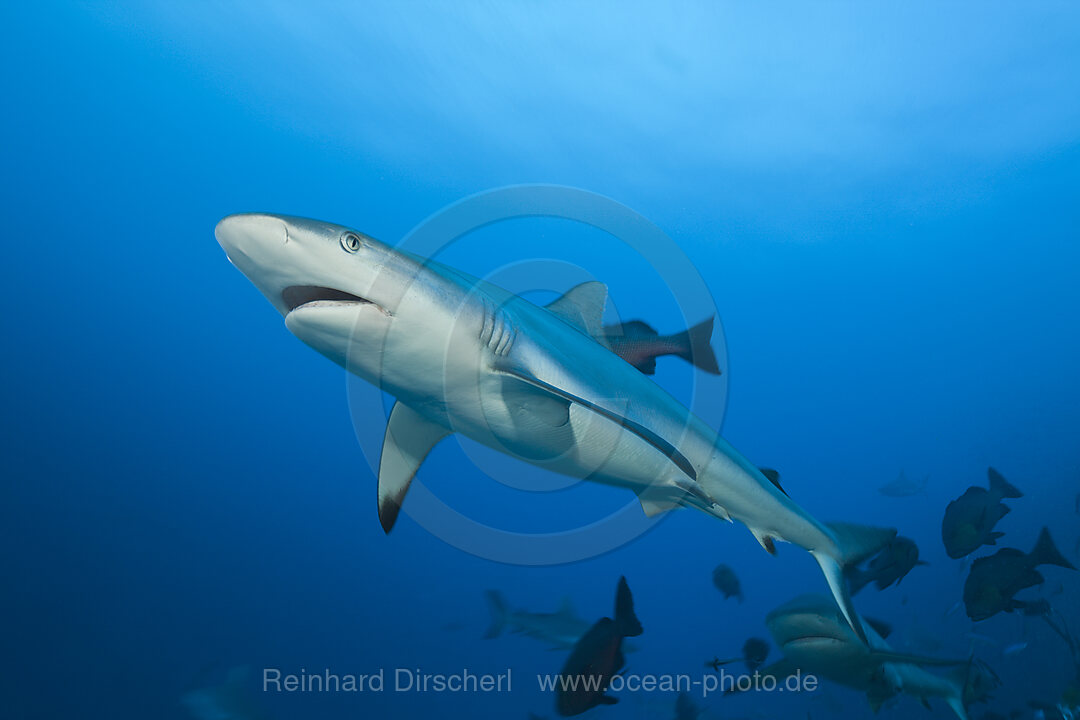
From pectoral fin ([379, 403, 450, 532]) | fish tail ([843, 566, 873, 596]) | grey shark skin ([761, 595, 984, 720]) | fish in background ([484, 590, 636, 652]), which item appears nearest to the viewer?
pectoral fin ([379, 403, 450, 532])

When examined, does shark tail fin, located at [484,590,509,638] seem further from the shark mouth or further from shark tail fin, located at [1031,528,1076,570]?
the shark mouth

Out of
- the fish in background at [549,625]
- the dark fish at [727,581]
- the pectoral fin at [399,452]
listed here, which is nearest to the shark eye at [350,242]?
the pectoral fin at [399,452]

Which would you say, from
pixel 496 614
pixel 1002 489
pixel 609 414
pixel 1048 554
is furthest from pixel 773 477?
pixel 496 614

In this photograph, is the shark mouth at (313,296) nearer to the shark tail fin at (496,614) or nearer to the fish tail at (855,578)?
the fish tail at (855,578)

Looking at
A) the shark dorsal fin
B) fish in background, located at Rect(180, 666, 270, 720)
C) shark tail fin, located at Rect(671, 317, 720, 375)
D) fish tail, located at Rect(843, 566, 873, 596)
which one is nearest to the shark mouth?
the shark dorsal fin

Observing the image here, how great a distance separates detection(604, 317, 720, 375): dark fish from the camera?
3.54 metres

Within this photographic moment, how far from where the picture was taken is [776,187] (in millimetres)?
22031

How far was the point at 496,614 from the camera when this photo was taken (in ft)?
37.8

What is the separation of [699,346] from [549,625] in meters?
8.11

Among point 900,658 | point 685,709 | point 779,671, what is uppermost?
point 900,658

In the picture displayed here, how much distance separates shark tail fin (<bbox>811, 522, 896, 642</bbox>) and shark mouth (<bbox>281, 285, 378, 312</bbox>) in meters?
3.88

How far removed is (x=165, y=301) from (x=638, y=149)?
1871 inches

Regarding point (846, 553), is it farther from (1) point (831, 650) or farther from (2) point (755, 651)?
(2) point (755, 651)

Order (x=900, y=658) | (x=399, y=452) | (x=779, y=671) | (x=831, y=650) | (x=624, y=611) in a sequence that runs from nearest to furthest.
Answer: (x=399, y=452) < (x=624, y=611) < (x=900, y=658) < (x=831, y=650) < (x=779, y=671)
